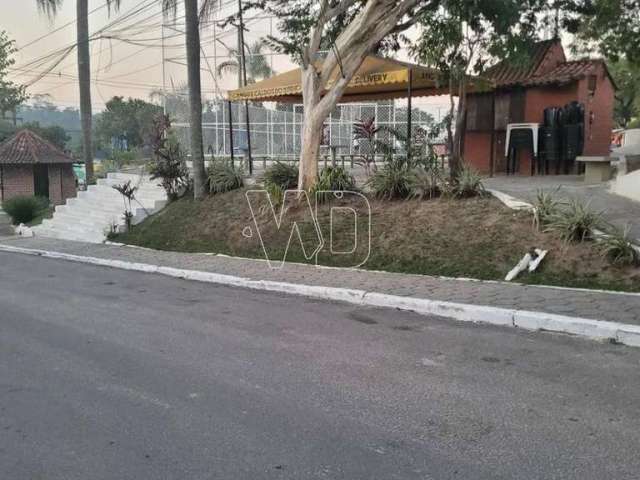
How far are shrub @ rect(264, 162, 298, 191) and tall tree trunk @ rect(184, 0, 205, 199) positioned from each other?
2.42m

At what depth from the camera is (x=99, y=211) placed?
19250 millimetres

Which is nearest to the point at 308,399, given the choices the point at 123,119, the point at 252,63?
the point at 252,63

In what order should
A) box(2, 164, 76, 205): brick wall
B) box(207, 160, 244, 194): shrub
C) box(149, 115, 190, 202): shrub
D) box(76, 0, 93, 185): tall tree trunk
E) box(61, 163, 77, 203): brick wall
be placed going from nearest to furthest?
box(207, 160, 244, 194): shrub
box(149, 115, 190, 202): shrub
box(76, 0, 93, 185): tall tree trunk
box(2, 164, 76, 205): brick wall
box(61, 163, 77, 203): brick wall

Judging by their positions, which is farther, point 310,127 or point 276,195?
point 276,195

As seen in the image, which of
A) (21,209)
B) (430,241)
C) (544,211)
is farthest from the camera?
(21,209)

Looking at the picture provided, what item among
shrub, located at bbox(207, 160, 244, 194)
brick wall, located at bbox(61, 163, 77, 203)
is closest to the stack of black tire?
shrub, located at bbox(207, 160, 244, 194)

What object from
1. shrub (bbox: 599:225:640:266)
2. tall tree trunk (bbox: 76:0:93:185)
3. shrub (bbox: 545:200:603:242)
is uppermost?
tall tree trunk (bbox: 76:0:93:185)

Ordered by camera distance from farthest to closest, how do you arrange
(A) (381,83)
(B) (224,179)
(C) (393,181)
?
(B) (224,179) → (A) (381,83) → (C) (393,181)

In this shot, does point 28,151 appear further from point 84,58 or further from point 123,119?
point 123,119

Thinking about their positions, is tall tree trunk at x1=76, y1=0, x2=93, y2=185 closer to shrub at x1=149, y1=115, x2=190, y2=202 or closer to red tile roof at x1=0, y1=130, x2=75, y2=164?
shrub at x1=149, y1=115, x2=190, y2=202

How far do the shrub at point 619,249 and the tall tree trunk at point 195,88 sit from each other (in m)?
10.2

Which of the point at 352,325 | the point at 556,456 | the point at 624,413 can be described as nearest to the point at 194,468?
the point at 556,456

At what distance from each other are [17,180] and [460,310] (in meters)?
28.4

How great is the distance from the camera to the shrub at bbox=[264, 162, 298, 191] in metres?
13.8
